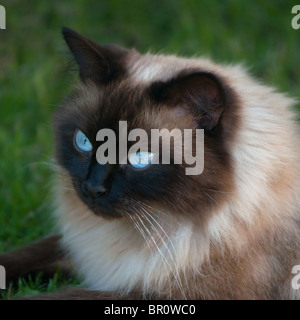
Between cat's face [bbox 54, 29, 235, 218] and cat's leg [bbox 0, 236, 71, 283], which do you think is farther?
Answer: cat's leg [bbox 0, 236, 71, 283]

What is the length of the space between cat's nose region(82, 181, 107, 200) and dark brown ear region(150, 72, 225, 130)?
1.37 ft

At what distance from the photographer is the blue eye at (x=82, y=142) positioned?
2.44 m

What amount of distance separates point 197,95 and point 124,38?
3255 mm

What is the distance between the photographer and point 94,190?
2326 mm

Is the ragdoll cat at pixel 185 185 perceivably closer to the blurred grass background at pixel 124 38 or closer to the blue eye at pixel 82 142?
the blue eye at pixel 82 142

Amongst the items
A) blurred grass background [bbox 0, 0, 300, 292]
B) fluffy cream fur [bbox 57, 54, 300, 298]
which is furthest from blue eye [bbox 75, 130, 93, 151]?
blurred grass background [bbox 0, 0, 300, 292]

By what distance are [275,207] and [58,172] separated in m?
1.03

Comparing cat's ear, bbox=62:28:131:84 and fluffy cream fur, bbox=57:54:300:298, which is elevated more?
cat's ear, bbox=62:28:131:84

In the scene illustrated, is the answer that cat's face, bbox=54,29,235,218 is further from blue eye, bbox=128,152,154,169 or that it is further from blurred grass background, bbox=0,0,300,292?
blurred grass background, bbox=0,0,300,292

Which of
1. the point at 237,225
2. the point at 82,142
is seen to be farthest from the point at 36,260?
the point at 237,225

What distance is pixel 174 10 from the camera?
5.39 metres

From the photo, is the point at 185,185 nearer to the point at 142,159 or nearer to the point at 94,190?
the point at 142,159

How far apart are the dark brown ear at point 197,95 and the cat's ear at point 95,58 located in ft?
0.88

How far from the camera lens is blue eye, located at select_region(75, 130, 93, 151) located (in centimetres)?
244
